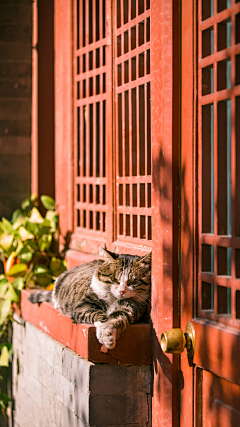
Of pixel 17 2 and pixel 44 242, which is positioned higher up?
pixel 17 2

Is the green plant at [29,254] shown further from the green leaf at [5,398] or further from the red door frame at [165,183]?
the red door frame at [165,183]

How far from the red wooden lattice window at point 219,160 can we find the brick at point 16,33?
3.11m

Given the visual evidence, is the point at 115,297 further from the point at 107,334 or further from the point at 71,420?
the point at 71,420

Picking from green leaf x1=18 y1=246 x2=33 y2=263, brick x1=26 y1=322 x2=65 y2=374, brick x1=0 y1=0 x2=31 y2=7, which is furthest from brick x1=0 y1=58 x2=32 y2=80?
brick x1=26 y1=322 x2=65 y2=374

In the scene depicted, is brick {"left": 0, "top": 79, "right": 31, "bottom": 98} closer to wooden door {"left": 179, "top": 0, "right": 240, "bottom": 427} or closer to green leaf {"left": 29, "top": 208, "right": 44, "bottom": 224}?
green leaf {"left": 29, "top": 208, "right": 44, "bottom": 224}

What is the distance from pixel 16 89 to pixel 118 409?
3.36m

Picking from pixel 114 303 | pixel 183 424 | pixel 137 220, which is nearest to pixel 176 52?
pixel 137 220

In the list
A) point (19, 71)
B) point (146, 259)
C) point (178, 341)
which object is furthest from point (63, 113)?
point (178, 341)

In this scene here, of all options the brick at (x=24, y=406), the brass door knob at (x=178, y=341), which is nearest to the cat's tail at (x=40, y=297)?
the brick at (x=24, y=406)

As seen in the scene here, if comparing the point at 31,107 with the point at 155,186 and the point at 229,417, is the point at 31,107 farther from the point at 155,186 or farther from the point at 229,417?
the point at 229,417

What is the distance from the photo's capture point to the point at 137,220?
2885 millimetres

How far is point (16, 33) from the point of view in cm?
466

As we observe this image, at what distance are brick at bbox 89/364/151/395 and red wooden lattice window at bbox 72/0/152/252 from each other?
730 mm

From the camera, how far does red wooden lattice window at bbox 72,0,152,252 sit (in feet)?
9.29
